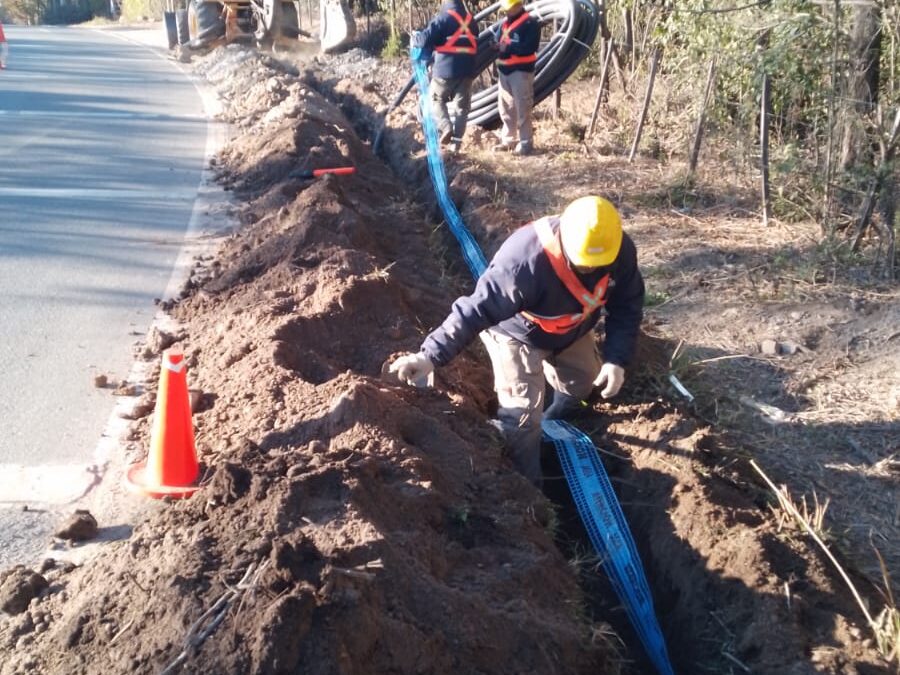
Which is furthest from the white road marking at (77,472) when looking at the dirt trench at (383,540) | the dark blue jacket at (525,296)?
the dark blue jacket at (525,296)

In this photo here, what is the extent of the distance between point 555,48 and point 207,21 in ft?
43.7

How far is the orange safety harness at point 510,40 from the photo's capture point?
34.6 feet

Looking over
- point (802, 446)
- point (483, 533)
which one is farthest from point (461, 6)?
point (483, 533)

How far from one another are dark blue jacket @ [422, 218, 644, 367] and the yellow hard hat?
0.65 ft

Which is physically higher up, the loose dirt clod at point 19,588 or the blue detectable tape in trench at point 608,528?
the loose dirt clod at point 19,588

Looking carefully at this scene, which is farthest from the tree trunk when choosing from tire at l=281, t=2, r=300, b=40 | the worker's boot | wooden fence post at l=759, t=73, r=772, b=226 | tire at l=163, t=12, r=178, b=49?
tire at l=163, t=12, r=178, b=49

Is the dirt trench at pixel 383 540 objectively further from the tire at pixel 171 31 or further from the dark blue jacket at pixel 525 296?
the tire at pixel 171 31

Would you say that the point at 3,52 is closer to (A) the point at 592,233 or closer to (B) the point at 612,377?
(B) the point at 612,377

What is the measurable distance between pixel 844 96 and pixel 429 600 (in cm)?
549

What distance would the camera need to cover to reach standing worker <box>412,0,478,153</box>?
10.6 meters

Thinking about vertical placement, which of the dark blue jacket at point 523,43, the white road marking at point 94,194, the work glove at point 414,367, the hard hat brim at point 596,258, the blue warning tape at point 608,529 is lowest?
the blue warning tape at point 608,529

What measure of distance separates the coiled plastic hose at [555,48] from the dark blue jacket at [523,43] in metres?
0.65

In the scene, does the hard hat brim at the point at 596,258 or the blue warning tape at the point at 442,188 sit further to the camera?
the blue warning tape at the point at 442,188

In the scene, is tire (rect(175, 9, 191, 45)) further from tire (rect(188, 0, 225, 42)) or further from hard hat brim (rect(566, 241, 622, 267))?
hard hat brim (rect(566, 241, 622, 267))
